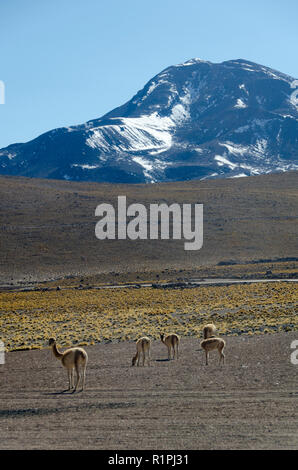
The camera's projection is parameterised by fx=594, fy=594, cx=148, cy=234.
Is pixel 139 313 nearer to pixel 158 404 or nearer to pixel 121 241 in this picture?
pixel 158 404

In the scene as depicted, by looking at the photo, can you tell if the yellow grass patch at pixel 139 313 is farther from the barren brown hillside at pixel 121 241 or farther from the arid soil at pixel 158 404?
the barren brown hillside at pixel 121 241

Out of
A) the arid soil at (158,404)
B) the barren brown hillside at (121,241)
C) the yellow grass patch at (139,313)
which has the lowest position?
the arid soil at (158,404)

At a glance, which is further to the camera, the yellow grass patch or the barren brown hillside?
the barren brown hillside

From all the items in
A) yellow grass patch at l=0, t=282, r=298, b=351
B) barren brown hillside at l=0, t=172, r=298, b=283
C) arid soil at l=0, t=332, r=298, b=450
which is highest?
barren brown hillside at l=0, t=172, r=298, b=283

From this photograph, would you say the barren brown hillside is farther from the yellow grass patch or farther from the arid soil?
the arid soil

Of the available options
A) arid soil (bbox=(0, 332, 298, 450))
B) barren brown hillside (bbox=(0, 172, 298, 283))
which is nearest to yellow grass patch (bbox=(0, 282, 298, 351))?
arid soil (bbox=(0, 332, 298, 450))

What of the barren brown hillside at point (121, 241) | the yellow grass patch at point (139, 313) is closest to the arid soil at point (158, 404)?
the yellow grass patch at point (139, 313)

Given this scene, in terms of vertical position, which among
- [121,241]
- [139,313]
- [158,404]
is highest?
[121,241]

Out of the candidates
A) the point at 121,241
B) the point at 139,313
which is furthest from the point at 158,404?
the point at 121,241

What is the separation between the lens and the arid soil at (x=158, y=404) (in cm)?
1048

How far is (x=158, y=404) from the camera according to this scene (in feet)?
43.0

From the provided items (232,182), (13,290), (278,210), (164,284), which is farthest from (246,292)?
(232,182)

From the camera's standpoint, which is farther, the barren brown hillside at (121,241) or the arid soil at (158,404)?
the barren brown hillside at (121,241)

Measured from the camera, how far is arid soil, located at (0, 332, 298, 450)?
10484mm
